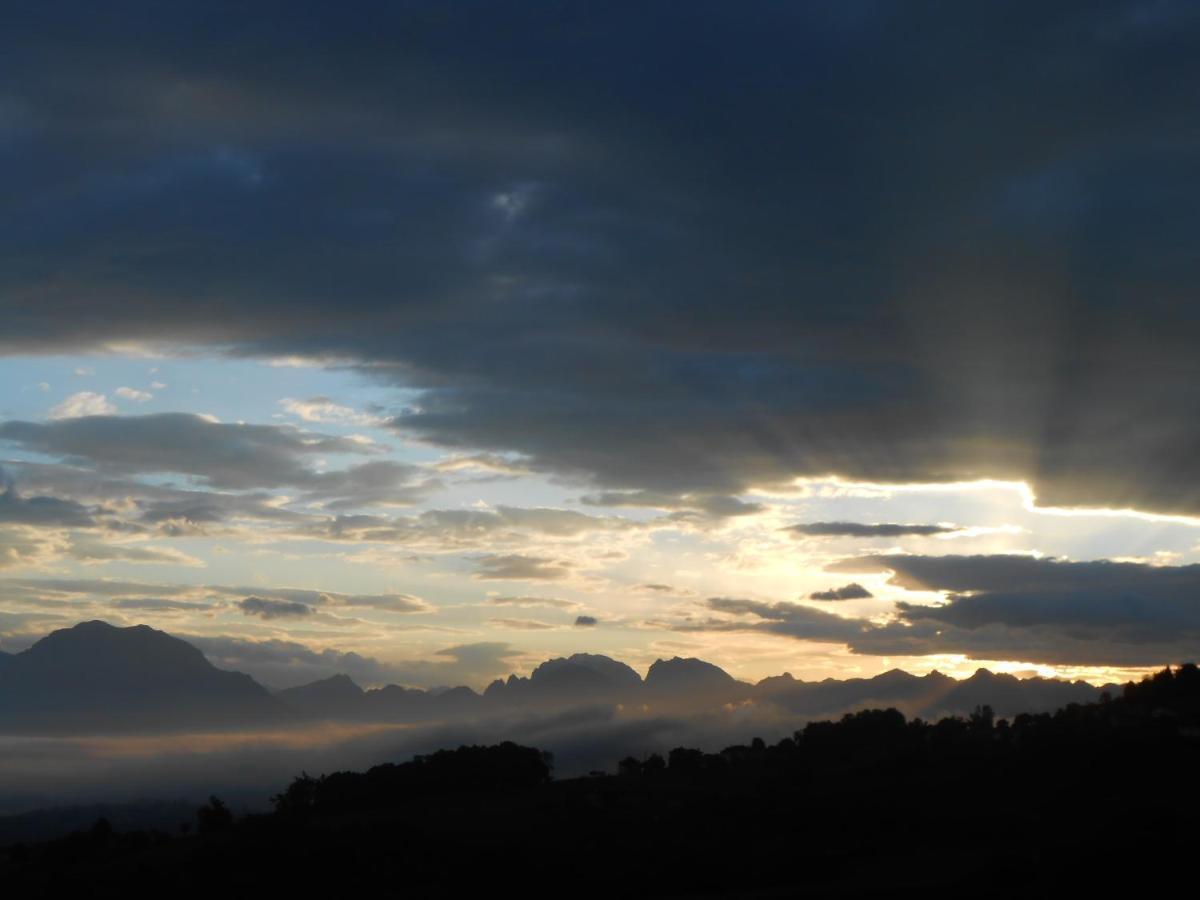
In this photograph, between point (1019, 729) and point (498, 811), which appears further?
point (1019, 729)

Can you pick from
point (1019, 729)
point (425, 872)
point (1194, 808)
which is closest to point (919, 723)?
point (1019, 729)

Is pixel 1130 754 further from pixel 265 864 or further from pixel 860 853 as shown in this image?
pixel 265 864

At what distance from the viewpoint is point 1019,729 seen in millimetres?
125312

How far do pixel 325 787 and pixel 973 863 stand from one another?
243 ft

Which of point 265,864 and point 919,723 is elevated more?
point 919,723

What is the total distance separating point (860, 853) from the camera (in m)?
86.1

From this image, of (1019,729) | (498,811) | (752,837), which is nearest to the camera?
(752,837)

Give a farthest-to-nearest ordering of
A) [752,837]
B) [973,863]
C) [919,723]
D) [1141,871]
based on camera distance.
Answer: [919,723], [752,837], [973,863], [1141,871]

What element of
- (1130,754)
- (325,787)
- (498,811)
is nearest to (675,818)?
(498,811)

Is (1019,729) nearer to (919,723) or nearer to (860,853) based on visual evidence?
(919,723)

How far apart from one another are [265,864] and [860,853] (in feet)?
136

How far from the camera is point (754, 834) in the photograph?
92875mm

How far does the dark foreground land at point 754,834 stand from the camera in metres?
76.3

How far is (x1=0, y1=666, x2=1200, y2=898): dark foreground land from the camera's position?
76.3m
